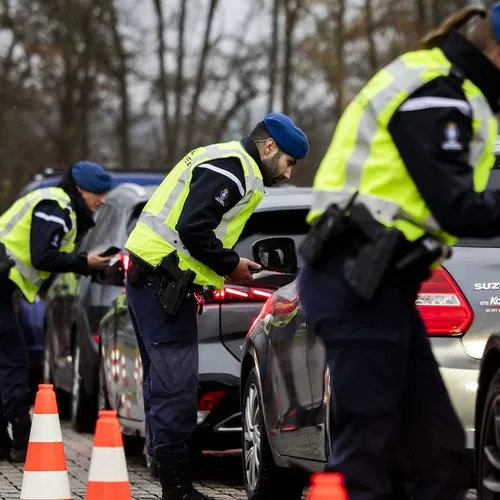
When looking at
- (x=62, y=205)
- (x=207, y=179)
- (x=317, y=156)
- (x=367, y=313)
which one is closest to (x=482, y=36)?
(x=367, y=313)

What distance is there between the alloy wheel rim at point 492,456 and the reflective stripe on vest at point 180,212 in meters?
2.07

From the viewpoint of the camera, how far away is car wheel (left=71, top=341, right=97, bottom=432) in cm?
1188

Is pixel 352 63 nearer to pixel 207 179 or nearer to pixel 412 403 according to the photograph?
pixel 207 179

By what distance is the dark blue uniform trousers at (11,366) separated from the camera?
10.6m

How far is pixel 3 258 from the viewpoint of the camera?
10.7 metres

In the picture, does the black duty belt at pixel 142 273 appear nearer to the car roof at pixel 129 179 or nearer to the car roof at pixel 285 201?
the car roof at pixel 285 201

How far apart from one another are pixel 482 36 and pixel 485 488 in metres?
1.88

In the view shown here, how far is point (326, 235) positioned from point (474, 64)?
626 millimetres

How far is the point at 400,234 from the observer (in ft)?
15.6

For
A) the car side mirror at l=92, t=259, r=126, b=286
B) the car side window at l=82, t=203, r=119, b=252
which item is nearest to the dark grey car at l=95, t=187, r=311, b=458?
the car side mirror at l=92, t=259, r=126, b=286

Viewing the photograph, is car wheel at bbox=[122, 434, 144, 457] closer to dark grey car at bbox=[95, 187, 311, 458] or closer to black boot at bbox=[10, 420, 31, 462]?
black boot at bbox=[10, 420, 31, 462]

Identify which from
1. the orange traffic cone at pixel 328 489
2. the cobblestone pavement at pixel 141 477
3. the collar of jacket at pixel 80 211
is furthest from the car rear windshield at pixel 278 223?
the orange traffic cone at pixel 328 489

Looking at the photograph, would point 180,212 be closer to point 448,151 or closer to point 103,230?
point 448,151

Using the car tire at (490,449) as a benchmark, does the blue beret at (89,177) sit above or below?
above
